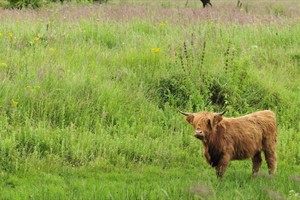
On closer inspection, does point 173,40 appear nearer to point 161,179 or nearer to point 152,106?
point 152,106

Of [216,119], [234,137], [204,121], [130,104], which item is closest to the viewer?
[204,121]

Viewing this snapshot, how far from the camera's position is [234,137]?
244 inches

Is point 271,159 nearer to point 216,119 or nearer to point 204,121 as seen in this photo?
point 216,119

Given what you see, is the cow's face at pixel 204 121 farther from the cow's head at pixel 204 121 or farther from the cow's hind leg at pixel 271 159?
the cow's hind leg at pixel 271 159

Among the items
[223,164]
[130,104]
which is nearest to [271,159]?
[223,164]

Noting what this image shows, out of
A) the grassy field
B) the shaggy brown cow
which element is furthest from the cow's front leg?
the grassy field

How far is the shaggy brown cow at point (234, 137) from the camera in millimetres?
5910

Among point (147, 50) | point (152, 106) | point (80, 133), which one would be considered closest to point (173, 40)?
point (147, 50)

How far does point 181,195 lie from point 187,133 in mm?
2669

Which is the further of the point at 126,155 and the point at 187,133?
the point at 187,133

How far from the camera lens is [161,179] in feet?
20.9

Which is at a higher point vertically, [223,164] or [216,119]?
[216,119]

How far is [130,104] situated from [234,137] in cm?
266

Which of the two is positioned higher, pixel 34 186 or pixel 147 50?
pixel 147 50
